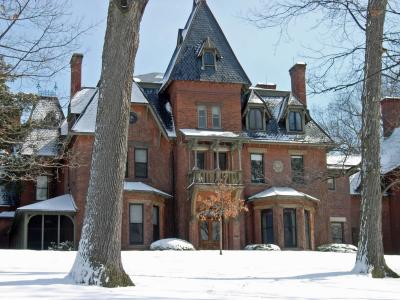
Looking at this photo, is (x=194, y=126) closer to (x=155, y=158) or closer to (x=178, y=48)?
(x=155, y=158)

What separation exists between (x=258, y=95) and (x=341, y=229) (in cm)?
994

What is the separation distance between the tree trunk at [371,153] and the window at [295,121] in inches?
811

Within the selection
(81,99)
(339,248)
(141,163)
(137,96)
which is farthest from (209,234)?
(81,99)

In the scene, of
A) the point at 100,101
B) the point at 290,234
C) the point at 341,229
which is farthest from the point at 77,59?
the point at 100,101

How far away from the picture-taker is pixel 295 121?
36.5m

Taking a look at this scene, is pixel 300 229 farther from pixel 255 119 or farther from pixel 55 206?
pixel 55 206

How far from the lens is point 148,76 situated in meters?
41.2

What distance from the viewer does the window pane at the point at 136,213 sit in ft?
104

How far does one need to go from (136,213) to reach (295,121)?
11.4 meters

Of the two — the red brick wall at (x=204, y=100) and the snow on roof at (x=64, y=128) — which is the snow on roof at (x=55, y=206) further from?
the red brick wall at (x=204, y=100)

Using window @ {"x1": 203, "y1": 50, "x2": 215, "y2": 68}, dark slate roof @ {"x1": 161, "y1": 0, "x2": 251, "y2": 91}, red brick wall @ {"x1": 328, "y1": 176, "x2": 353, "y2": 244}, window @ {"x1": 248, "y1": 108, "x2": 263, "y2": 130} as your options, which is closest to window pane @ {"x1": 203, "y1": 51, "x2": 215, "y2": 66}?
window @ {"x1": 203, "y1": 50, "x2": 215, "y2": 68}

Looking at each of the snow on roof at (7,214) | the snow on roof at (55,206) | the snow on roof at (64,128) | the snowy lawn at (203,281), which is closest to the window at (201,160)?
the snow on roof at (55,206)

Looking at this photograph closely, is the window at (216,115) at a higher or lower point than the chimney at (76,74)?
lower

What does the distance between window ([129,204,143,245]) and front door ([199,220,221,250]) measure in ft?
10.8
